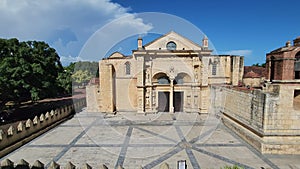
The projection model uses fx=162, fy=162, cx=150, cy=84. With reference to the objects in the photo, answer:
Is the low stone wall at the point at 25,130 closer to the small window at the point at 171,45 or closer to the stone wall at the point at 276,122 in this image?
the small window at the point at 171,45

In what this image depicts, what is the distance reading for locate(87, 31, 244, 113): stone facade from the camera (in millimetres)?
17531

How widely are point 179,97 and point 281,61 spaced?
1021cm

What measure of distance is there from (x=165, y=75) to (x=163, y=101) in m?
3.06

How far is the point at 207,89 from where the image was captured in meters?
17.5

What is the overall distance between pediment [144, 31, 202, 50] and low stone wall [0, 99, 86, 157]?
38.6ft

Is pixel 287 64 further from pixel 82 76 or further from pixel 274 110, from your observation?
pixel 82 76

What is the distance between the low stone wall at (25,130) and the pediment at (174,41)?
11780mm

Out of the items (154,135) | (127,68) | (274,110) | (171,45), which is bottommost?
(154,135)

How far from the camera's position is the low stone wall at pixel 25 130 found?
368 inches

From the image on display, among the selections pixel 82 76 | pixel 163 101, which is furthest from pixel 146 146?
pixel 82 76

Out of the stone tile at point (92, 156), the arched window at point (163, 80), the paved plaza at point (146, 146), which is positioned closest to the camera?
the stone tile at point (92, 156)

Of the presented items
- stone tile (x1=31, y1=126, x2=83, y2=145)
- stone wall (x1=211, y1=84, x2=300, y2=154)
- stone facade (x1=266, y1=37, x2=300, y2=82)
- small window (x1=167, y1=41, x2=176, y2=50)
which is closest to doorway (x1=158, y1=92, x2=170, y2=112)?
small window (x1=167, y1=41, x2=176, y2=50)

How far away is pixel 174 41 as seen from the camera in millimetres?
18375

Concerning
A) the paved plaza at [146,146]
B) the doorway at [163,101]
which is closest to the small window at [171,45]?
the doorway at [163,101]
